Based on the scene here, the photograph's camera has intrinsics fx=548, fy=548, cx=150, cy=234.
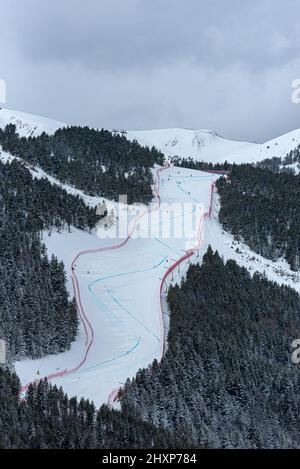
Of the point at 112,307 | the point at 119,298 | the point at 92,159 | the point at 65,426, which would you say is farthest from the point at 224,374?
the point at 92,159

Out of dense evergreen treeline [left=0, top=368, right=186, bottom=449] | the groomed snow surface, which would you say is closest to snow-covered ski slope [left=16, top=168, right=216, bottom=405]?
the groomed snow surface

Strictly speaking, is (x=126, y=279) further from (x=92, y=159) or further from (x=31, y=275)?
(x=92, y=159)

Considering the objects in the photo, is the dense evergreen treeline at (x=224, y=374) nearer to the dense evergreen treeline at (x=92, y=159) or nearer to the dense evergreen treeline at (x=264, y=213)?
the dense evergreen treeline at (x=264, y=213)

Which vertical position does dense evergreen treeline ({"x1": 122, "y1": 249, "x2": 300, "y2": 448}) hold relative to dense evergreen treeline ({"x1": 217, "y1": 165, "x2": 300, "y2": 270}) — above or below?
below

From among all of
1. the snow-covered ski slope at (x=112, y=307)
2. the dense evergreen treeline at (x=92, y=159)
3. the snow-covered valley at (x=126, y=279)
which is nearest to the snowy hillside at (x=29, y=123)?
the dense evergreen treeline at (x=92, y=159)

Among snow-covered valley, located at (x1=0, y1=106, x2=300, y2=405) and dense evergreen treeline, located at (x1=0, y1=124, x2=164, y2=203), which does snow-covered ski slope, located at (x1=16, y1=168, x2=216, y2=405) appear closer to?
snow-covered valley, located at (x1=0, y1=106, x2=300, y2=405)
